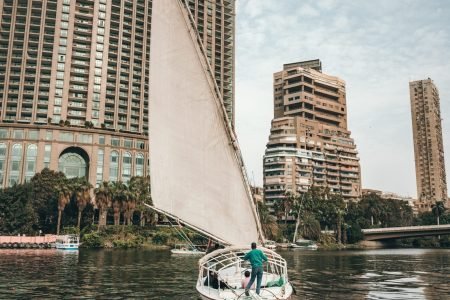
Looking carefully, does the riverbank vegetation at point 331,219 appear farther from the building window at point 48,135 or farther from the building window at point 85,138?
the building window at point 48,135

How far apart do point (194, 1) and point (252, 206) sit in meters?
165

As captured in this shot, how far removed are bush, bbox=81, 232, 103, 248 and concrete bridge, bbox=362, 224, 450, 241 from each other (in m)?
79.4

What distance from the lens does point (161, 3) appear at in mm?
26016

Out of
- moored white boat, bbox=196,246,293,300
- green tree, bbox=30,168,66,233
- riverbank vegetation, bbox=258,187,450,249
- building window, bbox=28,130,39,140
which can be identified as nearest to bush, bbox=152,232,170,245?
green tree, bbox=30,168,66,233

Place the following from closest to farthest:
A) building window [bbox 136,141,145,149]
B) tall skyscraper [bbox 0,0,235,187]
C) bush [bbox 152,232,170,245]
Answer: bush [bbox 152,232,170,245], tall skyscraper [bbox 0,0,235,187], building window [bbox 136,141,145,149]

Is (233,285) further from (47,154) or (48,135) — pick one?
(48,135)

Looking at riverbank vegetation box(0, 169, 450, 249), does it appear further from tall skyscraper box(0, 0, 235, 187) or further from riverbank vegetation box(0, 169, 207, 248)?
tall skyscraper box(0, 0, 235, 187)

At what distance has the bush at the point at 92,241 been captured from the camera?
9594 cm

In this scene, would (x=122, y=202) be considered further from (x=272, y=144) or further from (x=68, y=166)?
(x=272, y=144)

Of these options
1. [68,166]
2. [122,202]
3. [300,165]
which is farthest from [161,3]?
[300,165]

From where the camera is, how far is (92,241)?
316 feet

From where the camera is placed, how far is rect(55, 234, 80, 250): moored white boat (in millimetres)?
83750

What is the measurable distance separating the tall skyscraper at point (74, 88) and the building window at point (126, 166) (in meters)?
0.29

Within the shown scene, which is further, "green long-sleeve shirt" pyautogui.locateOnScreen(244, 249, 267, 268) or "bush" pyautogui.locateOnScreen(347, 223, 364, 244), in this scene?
"bush" pyautogui.locateOnScreen(347, 223, 364, 244)
